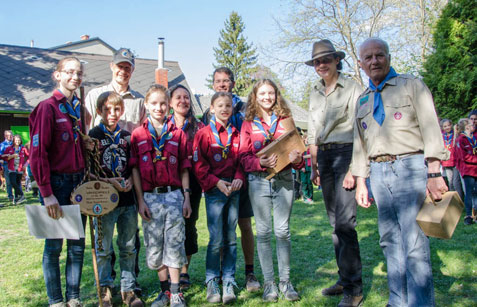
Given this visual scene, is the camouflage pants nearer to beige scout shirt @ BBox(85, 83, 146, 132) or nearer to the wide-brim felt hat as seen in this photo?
beige scout shirt @ BBox(85, 83, 146, 132)

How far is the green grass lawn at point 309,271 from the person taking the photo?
4.16 meters

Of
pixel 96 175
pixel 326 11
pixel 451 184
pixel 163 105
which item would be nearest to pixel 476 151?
pixel 451 184

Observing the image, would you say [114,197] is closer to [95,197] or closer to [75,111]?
[95,197]

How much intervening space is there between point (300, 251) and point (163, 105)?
→ 3.40 meters

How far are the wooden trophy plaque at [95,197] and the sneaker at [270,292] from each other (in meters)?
1.76

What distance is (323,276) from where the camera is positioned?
4871mm

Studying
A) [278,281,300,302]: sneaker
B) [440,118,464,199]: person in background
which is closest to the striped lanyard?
[278,281,300,302]: sneaker

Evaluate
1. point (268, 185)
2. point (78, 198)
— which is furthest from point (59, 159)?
point (268, 185)

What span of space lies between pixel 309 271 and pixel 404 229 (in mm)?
2134

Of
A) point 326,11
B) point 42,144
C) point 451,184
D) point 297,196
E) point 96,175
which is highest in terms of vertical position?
point 326,11

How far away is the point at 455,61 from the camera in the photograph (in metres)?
11.0

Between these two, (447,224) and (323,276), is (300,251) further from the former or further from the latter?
(447,224)

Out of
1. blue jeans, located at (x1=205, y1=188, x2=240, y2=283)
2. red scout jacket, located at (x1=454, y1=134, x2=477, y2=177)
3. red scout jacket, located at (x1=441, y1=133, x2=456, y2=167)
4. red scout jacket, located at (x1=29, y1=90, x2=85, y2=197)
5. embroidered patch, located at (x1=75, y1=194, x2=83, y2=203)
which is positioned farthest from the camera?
red scout jacket, located at (x1=441, y1=133, x2=456, y2=167)

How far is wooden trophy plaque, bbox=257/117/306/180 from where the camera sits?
12.7 ft
